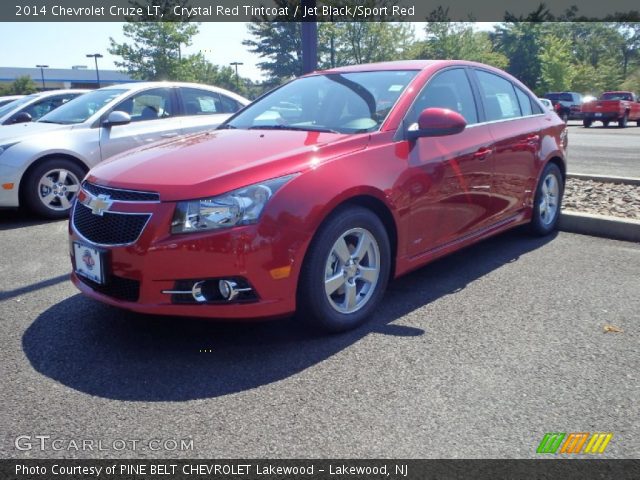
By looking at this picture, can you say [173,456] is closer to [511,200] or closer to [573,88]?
[511,200]

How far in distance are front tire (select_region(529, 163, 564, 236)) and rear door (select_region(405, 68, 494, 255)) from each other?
1.07m

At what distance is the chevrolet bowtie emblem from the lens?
127 inches

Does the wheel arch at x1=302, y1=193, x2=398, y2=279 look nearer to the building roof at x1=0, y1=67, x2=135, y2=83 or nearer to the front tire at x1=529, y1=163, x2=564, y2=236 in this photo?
the front tire at x1=529, y1=163, x2=564, y2=236

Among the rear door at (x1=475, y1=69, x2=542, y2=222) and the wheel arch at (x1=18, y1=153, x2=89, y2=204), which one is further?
the wheel arch at (x1=18, y1=153, x2=89, y2=204)

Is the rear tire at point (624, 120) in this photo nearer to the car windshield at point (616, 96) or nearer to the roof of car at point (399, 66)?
the car windshield at point (616, 96)

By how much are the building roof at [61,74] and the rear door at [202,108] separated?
78.2 meters

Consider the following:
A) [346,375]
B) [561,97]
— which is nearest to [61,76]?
[561,97]

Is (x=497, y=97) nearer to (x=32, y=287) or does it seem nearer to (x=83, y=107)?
(x=32, y=287)

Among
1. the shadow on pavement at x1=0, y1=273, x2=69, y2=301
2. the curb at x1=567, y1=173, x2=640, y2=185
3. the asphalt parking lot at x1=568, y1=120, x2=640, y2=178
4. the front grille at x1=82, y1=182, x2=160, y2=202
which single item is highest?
the front grille at x1=82, y1=182, x2=160, y2=202

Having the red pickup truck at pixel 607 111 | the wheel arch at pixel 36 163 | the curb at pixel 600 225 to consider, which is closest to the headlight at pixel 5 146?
the wheel arch at pixel 36 163

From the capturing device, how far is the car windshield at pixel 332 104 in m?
3.93

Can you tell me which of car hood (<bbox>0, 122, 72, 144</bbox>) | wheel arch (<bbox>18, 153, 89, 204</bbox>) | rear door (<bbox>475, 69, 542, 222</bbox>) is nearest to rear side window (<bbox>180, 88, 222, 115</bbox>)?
car hood (<bbox>0, 122, 72, 144</bbox>)

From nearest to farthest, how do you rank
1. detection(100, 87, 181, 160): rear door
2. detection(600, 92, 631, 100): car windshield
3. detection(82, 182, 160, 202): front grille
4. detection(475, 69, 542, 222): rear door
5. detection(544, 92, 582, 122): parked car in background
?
detection(82, 182, 160, 202): front grille, detection(475, 69, 542, 222): rear door, detection(100, 87, 181, 160): rear door, detection(600, 92, 631, 100): car windshield, detection(544, 92, 582, 122): parked car in background

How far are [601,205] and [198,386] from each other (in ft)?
17.2
